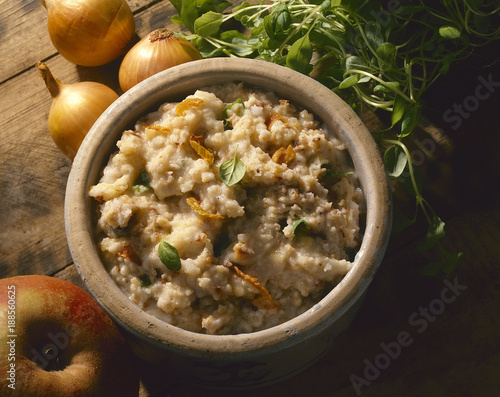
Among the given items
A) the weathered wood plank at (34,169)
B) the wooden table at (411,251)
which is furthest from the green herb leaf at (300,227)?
the weathered wood plank at (34,169)

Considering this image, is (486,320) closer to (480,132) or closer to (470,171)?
(470,171)

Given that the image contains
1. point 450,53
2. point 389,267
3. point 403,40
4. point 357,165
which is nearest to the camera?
point 357,165

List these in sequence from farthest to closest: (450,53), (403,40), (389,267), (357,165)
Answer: (389,267) → (403,40) → (450,53) → (357,165)

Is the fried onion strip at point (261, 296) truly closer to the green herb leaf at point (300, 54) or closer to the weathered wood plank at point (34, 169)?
the green herb leaf at point (300, 54)

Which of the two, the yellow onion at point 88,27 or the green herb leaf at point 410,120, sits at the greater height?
the yellow onion at point 88,27

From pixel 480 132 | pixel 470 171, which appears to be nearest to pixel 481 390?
pixel 470 171

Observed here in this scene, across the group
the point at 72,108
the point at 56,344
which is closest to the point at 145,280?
the point at 56,344

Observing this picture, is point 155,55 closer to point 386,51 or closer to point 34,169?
point 34,169

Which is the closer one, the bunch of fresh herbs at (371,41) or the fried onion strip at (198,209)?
the fried onion strip at (198,209)
